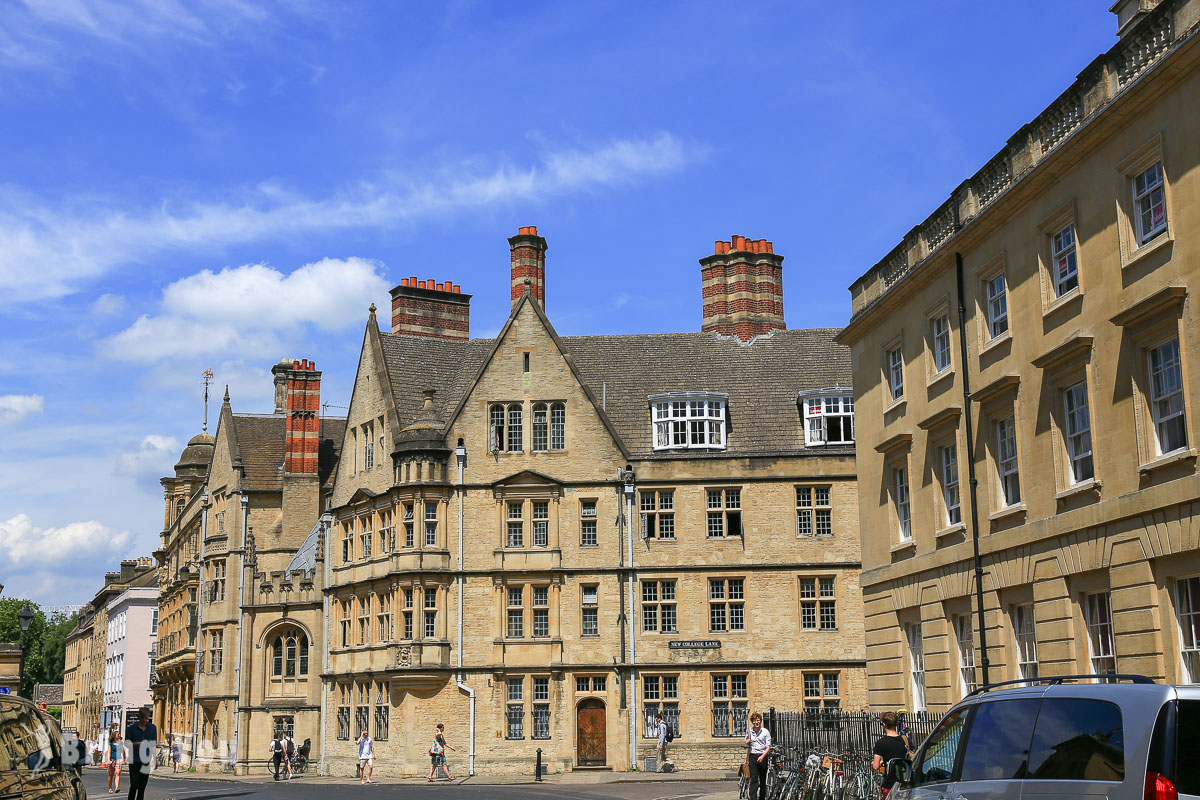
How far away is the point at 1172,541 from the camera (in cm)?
1789

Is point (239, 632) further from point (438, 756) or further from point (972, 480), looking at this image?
point (972, 480)

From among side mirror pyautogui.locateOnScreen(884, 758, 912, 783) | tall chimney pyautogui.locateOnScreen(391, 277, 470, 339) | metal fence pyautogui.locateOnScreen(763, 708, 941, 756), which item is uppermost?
tall chimney pyautogui.locateOnScreen(391, 277, 470, 339)

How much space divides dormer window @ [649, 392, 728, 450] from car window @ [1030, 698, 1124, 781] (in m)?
34.0

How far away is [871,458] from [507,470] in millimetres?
17266

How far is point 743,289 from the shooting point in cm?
4972

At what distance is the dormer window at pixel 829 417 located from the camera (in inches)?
1743

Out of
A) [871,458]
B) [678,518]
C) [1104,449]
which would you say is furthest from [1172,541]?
[678,518]

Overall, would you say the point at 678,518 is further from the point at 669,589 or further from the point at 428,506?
the point at 428,506

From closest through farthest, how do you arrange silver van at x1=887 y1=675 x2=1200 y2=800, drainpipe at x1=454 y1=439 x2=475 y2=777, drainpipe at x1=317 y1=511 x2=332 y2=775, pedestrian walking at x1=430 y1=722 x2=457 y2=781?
silver van at x1=887 y1=675 x2=1200 y2=800
pedestrian walking at x1=430 y1=722 x2=457 y2=781
drainpipe at x1=454 y1=439 x2=475 y2=777
drainpipe at x1=317 y1=511 x2=332 y2=775

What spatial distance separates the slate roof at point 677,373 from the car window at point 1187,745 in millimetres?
34674

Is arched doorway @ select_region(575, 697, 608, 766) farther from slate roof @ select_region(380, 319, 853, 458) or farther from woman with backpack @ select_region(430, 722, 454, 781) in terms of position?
slate roof @ select_region(380, 319, 853, 458)

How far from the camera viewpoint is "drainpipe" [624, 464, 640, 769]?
4209 cm

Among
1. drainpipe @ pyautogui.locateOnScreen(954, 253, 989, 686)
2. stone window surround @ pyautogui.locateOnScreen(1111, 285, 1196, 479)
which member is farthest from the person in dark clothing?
drainpipe @ pyautogui.locateOnScreen(954, 253, 989, 686)

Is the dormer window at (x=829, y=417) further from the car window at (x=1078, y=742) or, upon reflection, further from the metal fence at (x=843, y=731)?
the car window at (x=1078, y=742)
